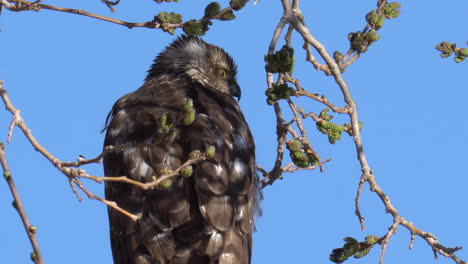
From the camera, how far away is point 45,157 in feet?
11.3

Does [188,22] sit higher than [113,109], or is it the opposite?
[113,109]

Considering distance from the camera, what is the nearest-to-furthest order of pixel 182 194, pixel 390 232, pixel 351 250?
1. pixel 390 232
2. pixel 351 250
3. pixel 182 194

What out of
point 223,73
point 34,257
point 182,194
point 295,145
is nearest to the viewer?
point 34,257

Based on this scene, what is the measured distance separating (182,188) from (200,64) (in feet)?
8.94

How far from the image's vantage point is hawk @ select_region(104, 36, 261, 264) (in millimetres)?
5453

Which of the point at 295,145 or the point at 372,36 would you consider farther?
the point at 295,145

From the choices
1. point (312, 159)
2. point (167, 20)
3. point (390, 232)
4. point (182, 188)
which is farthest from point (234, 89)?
point (390, 232)

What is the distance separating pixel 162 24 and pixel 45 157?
107 cm

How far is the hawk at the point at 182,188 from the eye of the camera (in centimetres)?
545

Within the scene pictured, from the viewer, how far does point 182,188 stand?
5.49 metres

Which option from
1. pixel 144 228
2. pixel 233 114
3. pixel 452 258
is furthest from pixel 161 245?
pixel 452 258

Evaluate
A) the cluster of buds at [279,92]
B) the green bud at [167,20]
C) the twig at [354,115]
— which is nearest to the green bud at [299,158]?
the twig at [354,115]

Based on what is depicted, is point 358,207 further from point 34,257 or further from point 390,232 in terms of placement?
point 34,257

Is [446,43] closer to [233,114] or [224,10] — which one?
[224,10]
